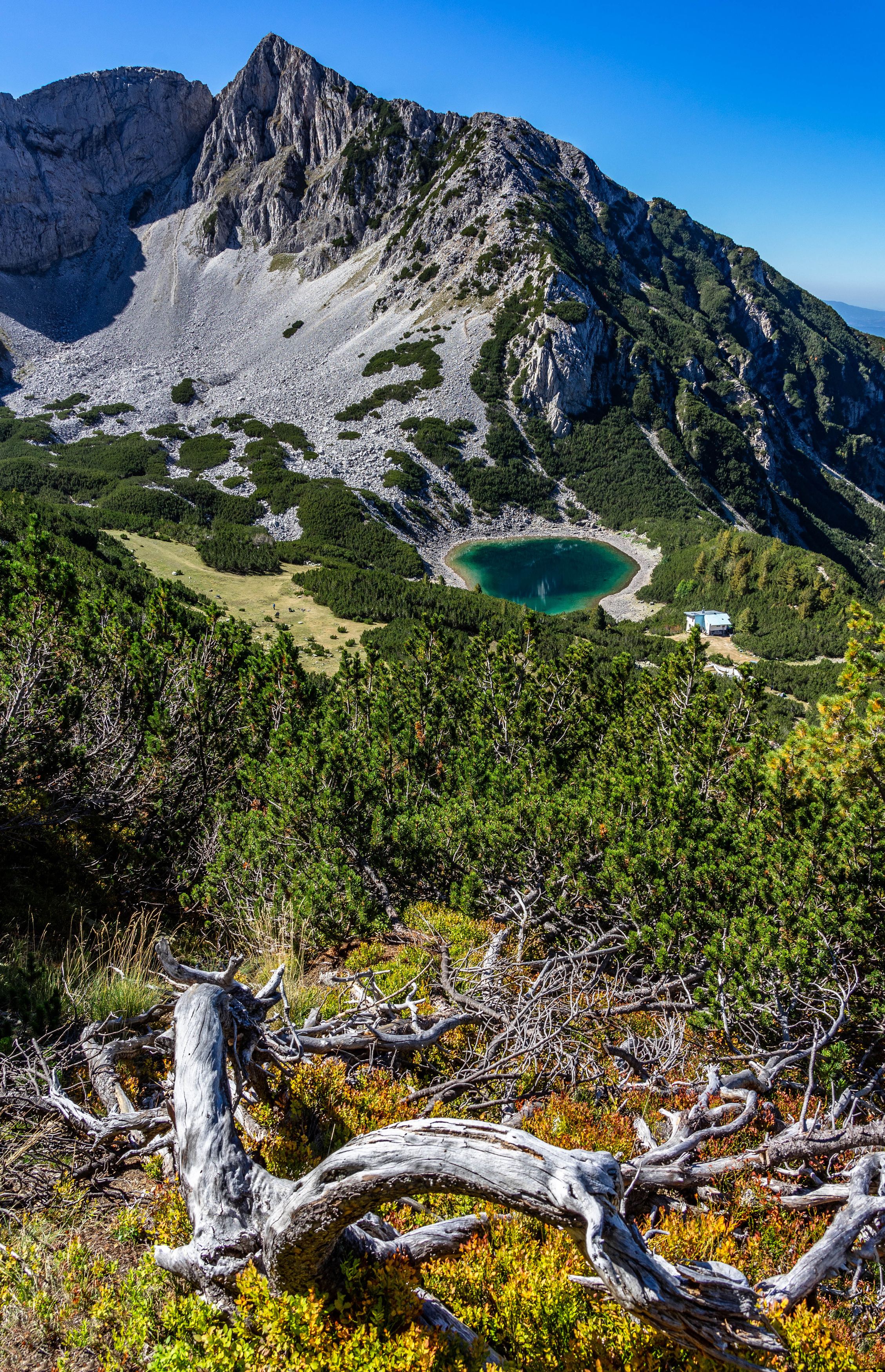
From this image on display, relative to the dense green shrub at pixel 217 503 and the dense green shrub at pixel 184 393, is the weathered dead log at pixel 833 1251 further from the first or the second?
the dense green shrub at pixel 184 393

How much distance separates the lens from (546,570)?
69.9m

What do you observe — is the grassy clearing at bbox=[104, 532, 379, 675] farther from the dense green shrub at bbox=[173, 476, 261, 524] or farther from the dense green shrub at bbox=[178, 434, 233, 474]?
the dense green shrub at bbox=[178, 434, 233, 474]

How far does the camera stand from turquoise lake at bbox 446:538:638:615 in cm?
6328

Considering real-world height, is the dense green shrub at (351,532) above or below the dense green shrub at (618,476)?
below

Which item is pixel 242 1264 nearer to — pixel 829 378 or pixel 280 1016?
pixel 280 1016

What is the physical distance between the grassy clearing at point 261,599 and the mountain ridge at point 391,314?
65.4ft

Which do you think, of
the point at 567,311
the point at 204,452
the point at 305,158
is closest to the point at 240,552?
the point at 204,452

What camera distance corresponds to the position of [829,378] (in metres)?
184

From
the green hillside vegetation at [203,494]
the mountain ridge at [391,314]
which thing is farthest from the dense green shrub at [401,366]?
the green hillside vegetation at [203,494]

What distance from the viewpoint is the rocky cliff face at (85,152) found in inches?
4301

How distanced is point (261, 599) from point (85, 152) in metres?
125

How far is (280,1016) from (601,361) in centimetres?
10511

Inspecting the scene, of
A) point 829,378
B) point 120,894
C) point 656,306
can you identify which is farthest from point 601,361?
point 829,378

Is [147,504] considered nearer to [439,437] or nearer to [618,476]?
[439,437]
